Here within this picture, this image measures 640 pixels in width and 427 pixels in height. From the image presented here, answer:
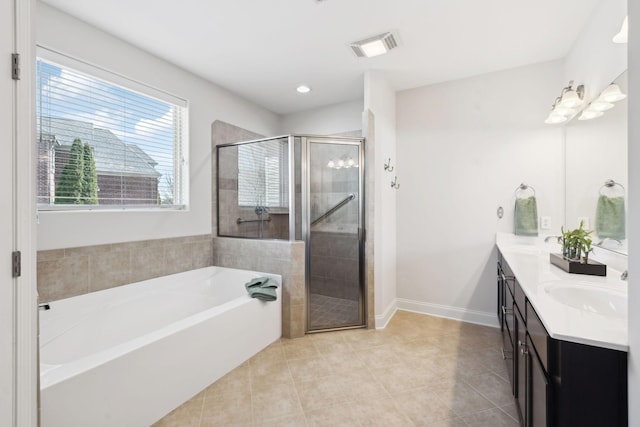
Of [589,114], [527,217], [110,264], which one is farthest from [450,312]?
[110,264]

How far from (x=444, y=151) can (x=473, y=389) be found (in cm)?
219

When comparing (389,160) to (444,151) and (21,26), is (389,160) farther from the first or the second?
(21,26)

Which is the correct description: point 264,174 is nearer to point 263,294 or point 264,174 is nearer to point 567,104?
point 263,294

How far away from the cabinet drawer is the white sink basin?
0.77ft

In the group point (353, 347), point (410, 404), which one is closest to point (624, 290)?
point (410, 404)

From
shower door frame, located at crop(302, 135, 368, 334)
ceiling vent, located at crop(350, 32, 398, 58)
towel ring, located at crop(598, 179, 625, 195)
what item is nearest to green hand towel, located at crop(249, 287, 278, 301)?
shower door frame, located at crop(302, 135, 368, 334)

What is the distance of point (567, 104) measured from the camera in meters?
2.15

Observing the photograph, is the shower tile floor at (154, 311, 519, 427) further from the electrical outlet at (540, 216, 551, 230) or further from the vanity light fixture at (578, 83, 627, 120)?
the vanity light fixture at (578, 83, 627, 120)

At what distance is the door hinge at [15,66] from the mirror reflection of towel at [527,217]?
11.0 ft

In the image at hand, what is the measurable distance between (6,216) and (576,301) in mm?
2327

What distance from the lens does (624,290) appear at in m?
1.27

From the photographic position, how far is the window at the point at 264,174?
2.85 m

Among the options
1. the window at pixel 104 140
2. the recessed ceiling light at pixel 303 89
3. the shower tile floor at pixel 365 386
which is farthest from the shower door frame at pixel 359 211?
the window at pixel 104 140

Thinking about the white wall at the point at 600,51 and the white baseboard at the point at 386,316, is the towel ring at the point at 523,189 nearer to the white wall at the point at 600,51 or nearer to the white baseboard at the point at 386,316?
the white wall at the point at 600,51
